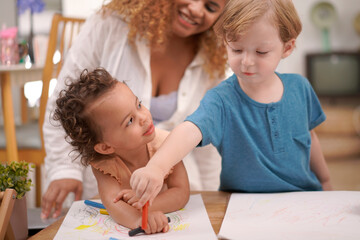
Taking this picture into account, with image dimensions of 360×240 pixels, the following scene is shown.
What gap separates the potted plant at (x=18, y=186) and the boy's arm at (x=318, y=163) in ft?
2.06

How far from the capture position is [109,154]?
30.6 inches

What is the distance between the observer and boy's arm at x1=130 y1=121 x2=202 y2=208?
0.66m

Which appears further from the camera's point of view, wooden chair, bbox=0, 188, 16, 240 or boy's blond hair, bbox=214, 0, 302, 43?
boy's blond hair, bbox=214, 0, 302, 43

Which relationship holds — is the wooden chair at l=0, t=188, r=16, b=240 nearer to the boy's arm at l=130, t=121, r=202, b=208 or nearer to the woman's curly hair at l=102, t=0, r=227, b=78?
the boy's arm at l=130, t=121, r=202, b=208

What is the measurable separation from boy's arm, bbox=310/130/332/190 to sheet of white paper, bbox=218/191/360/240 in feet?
0.60

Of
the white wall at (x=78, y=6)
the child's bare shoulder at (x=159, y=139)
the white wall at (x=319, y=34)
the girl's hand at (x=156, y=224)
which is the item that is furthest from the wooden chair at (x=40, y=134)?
the white wall at (x=319, y=34)

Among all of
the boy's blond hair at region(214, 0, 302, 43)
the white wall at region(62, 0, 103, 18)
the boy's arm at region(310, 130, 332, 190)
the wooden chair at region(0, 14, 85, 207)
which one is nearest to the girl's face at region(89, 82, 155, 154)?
the boy's blond hair at region(214, 0, 302, 43)

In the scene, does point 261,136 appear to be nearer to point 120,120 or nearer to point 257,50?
point 257,50

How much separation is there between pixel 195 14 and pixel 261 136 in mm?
476

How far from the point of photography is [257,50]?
79 centimetres

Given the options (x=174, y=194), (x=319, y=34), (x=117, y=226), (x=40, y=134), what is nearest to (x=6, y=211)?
(x=117, y=226)

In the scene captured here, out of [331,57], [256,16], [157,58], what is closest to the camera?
[256,16]

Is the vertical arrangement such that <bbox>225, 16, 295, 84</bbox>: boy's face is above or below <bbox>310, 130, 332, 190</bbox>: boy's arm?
above

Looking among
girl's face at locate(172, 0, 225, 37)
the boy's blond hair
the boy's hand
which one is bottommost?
the boy's hand
